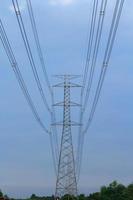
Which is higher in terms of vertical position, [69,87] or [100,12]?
[69,87]

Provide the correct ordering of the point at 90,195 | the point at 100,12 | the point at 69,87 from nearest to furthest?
the point at 100,12, the point at 69,87, the point at 90,195

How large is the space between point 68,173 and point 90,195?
8796 cm

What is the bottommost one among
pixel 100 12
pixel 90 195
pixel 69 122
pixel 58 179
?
pixel 100 12

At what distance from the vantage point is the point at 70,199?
86188 millimetres

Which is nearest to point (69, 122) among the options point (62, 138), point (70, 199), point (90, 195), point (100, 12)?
point (62, 138)

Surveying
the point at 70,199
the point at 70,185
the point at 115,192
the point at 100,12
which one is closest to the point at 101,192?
the point at 115,192

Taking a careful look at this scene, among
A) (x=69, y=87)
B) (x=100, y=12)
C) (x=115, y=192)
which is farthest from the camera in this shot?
(x=115, y=192)

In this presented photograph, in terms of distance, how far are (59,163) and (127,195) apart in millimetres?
92330

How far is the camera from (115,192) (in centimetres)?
16988

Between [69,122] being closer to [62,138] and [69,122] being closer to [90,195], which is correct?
[62,138]

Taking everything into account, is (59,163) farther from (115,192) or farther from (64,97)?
(115,192)

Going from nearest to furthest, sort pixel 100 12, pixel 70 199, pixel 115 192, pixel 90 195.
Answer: pixel 100 12
pixel 70 199
pixel 90 195
pixel 115 192

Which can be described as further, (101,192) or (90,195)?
(101,192)

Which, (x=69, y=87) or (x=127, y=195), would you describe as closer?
(x=69, y=87)
